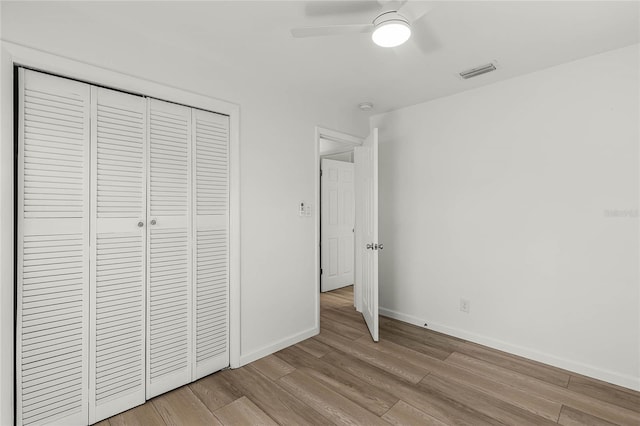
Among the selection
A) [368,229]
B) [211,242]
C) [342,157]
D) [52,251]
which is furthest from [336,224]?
[52,251]

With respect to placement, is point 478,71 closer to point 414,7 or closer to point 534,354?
point 414,7

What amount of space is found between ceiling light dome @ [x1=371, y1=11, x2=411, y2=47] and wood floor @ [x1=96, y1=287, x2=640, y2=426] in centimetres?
220

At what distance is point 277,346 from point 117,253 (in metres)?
1.54

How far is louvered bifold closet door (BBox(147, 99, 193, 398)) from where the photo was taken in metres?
2.04

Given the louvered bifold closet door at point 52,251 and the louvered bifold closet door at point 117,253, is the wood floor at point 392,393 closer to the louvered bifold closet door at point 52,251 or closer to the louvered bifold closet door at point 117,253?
the louvered bifold closet door at point 117,253

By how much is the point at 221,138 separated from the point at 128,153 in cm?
67

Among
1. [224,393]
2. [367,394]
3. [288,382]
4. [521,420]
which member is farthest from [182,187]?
[521,420]

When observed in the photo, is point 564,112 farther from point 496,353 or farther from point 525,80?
point 496,353

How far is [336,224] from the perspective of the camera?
4.86m

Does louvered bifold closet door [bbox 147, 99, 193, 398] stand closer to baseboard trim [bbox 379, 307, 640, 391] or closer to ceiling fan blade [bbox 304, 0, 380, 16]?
ceiling fan blade [bbox 304, 0, 380, 16]

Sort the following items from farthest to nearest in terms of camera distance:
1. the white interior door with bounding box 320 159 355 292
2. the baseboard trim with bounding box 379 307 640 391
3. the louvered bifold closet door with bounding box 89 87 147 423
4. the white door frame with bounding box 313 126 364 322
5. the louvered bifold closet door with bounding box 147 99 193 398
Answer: the white interior door with bounding box 320 159 355 292 < the white door frame with bounding box 313 126 364 322 < the baseboard trim with bounding box 379 307 640 391 < the louvered bifold closet door with bounding box 147 99 193 398 < the louvered bifold closet door with bounding box 89 87 147 423

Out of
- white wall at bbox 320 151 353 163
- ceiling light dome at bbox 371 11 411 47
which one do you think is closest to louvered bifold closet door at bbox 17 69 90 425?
ceiling light dome at bbox 371 11 411 47

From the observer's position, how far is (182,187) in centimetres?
217

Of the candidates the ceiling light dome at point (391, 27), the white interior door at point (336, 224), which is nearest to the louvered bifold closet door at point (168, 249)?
the ceiling light dome at point (391, 27)
